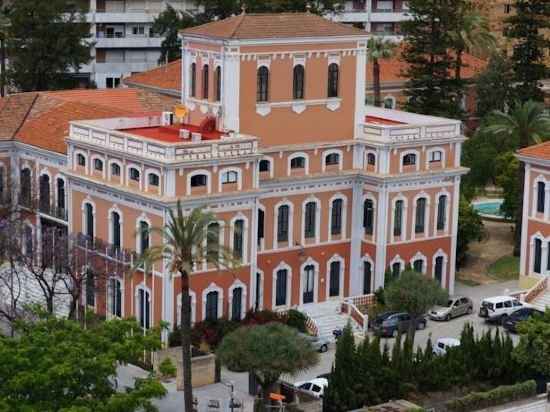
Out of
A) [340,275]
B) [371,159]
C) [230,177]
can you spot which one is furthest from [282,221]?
[371,159]

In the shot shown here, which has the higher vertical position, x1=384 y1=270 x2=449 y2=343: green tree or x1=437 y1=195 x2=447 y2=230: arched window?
x1=437 y1=195 x2=447 y2=230: arched window

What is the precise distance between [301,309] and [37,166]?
15534mm

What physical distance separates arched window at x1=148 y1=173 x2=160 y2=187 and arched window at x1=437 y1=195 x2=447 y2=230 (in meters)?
15.8

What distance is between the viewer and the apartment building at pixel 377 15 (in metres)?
125

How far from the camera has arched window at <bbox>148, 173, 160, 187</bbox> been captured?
60.0 meters

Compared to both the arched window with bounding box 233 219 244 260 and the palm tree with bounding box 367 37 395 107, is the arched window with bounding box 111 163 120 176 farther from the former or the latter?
the palm tree with bounding box 367 37 395 107

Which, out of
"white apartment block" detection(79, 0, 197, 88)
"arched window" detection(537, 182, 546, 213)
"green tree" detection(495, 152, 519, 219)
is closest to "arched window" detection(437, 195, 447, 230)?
"arched window" detection(537, 182, 546, 213)

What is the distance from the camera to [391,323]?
63.8 m

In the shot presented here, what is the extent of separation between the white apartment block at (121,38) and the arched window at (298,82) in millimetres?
53136

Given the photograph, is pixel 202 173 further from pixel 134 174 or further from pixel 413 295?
pixel 413 295

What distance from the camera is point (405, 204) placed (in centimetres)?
6738

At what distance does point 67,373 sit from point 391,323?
887 inches

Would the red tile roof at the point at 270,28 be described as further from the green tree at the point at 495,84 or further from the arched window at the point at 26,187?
the green tree at the point at 495,84

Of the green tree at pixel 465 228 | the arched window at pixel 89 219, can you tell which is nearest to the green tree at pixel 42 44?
the arched window at pixel 89 219
